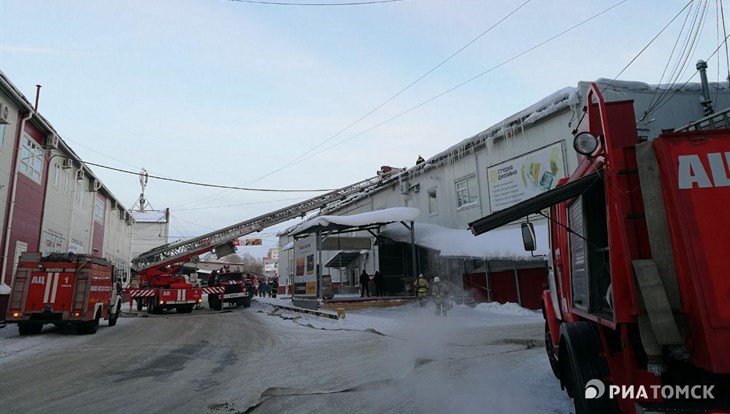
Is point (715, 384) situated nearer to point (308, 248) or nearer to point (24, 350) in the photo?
point (24, 350)

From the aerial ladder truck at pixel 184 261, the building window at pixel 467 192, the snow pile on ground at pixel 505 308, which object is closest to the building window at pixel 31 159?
the aerial ladder truck at pixel 184 261

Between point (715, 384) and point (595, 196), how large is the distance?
1527mm

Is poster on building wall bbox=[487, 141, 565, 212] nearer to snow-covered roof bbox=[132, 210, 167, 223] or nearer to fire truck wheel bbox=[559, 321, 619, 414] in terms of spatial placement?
fire truck wheel bbox=[559, 321, 619, 414]

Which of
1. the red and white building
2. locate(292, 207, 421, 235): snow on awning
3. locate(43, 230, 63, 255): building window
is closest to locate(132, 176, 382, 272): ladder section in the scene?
the red and white building

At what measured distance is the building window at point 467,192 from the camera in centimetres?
2156

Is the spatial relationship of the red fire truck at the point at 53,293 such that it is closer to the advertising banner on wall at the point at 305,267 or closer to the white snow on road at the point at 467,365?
the white snow on road at the point at 467,365

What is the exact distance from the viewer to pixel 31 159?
19.3m

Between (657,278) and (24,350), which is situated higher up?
(657,278)

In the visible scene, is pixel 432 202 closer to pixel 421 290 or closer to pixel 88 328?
pixel 421 290

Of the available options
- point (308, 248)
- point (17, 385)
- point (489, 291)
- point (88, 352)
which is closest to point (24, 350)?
point (88, 352)

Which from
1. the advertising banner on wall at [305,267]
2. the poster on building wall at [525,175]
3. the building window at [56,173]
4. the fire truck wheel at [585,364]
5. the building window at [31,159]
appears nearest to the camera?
the fire truck wheel at [585,364]

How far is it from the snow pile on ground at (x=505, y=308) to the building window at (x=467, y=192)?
4970 mm

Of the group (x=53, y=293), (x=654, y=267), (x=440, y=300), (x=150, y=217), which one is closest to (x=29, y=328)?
(x=53, y=293)

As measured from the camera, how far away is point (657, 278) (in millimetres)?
2910
